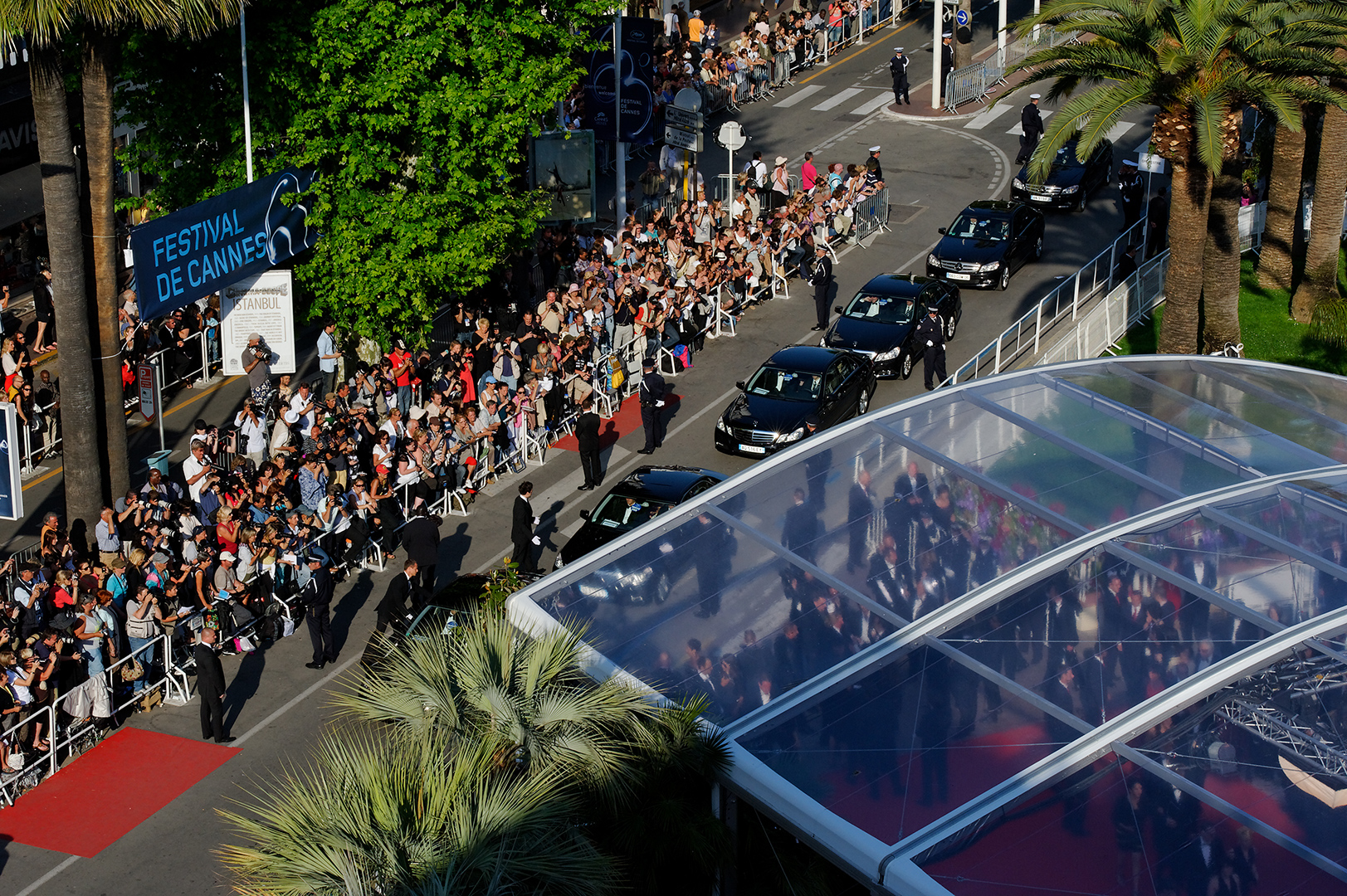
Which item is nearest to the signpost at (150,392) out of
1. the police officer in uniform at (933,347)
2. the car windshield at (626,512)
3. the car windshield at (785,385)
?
the car windshield at (626,512)

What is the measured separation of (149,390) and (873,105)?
2797cm

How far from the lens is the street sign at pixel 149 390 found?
2361cm

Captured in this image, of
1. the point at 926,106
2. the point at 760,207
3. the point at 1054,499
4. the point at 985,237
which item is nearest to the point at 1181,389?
the point at 1054,499

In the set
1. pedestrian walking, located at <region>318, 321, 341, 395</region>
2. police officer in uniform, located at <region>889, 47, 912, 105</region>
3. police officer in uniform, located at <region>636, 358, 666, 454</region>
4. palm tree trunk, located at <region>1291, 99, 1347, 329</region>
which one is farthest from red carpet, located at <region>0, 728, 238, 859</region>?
police officer in uniform, located at <region>889, 47, 912, 105</region>

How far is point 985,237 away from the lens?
32.8 m

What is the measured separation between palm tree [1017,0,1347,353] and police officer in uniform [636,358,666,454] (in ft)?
22.8

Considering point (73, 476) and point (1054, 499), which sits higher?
point (1054, 499)

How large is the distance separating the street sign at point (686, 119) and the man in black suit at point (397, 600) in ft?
53.4

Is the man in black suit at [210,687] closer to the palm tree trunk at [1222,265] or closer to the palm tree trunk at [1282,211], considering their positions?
the palm tree trunk at [1222,265]

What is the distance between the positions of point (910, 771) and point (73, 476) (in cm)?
1504

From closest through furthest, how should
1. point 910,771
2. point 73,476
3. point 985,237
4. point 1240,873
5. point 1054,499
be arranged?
point 1240,873, point 910,771, point 1054,499, point 73,476, point 985,237

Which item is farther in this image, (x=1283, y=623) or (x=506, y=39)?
(x=506, y=39)

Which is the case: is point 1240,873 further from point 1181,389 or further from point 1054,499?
point 1181,389

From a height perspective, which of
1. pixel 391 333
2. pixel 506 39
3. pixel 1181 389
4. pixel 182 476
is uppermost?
pixel 506 39
